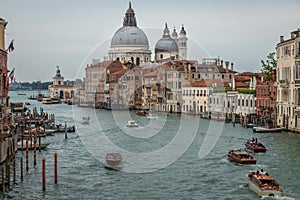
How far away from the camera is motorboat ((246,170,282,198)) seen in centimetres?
1559

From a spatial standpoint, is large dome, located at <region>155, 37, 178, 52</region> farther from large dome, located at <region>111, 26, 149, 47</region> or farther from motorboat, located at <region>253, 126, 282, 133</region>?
motorboat, located at <region>253, 126, 282, 133</region>

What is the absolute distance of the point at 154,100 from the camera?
5450 cm

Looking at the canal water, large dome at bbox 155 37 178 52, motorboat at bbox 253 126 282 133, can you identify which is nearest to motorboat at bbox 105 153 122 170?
the canal water

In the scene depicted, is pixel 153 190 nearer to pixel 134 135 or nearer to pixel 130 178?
pixel 130 178

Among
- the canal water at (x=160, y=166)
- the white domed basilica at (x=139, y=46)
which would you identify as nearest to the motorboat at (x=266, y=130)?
the canal water at (x=160, y=166)

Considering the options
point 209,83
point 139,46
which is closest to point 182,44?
point 139,46

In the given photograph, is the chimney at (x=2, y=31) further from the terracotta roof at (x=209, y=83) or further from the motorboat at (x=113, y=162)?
the terracotta roof at (x=209, y=83)

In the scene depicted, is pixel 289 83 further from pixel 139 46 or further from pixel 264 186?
pixel 139 46

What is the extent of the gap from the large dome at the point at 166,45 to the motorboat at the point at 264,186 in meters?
58.7

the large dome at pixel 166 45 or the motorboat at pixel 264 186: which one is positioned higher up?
the large dome at pixel 166 45

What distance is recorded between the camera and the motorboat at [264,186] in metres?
15.6

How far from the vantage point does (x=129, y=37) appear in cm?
7438

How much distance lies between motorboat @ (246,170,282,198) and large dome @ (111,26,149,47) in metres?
58.7

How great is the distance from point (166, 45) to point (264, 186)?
197ft
